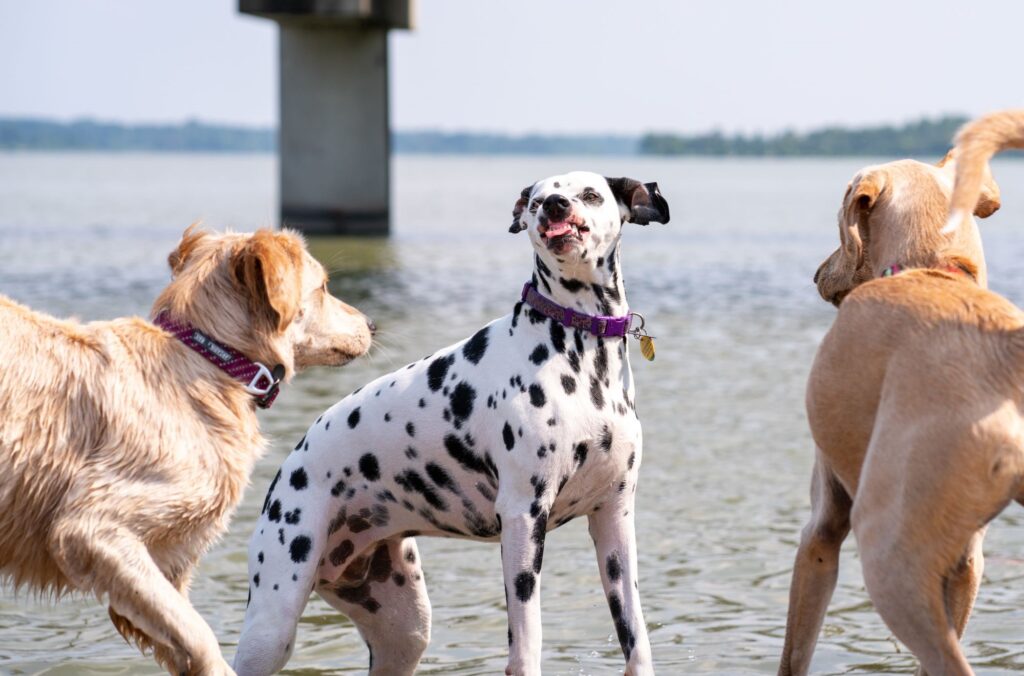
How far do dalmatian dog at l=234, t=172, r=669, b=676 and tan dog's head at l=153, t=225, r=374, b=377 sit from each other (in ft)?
1.08

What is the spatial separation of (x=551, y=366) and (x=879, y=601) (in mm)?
1443

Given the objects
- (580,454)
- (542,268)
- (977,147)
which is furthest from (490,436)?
(977,147)

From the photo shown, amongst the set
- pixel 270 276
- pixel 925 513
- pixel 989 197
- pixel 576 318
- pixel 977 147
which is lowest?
pixel 925 513

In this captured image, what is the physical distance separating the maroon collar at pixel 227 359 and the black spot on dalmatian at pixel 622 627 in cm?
148

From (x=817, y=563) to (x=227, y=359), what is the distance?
2230 mm

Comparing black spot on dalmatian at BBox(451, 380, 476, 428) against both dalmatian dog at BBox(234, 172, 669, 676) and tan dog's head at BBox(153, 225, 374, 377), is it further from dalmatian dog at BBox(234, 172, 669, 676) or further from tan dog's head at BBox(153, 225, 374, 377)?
tan dog's head at BBox(153, 225, 374, 377)

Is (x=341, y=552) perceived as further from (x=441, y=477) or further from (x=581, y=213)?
(x=581, y=213)

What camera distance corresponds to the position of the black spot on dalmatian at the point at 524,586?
191 inches

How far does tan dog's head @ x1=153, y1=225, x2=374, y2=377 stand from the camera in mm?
5141

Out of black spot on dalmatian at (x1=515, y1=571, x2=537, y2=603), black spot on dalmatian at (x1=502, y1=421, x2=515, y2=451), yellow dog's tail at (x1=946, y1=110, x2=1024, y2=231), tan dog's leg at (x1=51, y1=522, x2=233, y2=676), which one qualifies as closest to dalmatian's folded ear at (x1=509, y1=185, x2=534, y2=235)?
black spot on dalmatian at (x1=502, y1=421, x2=515, y2=451)

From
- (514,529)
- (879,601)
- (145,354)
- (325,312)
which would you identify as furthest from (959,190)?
(145,354)

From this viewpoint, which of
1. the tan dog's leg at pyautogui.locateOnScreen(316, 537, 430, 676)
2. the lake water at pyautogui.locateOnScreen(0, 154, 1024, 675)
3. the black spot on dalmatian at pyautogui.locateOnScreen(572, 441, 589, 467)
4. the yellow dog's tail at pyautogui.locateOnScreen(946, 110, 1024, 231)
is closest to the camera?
the yellow dog's tail at pyautogui.locateOnScreen(946, 110, 1024, 231)

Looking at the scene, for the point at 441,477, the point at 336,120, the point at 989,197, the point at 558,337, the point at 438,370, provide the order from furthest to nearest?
the point at 336,120 → the point at 989,197 → the point at 438,370 → the point at 441,477 → the point at 558,337

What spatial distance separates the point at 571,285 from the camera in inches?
197
